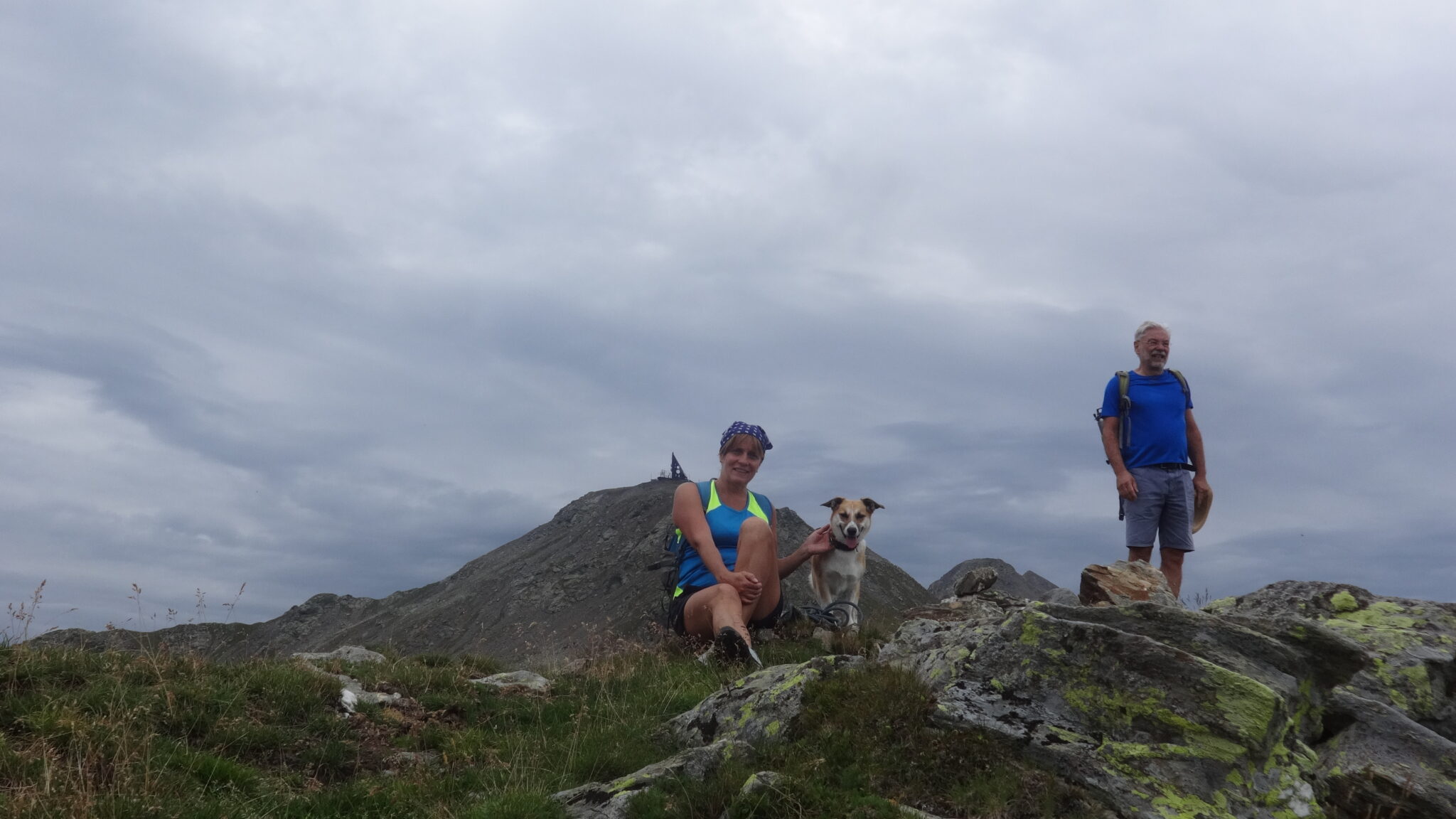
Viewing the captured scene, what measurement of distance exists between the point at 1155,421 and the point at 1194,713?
549 centimetres

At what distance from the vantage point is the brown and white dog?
33.9ft

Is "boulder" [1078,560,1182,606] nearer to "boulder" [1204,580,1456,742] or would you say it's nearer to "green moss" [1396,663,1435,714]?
"boulder" [1204,580,1456,742]

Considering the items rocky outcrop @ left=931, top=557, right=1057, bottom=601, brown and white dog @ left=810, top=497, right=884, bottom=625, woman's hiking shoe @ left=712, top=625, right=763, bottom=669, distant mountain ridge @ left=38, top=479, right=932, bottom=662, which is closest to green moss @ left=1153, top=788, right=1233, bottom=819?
woman's hiking shoe @ left=712, top=625, right=763, bottom=669

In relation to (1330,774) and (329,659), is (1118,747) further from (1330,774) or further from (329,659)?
(329,659)

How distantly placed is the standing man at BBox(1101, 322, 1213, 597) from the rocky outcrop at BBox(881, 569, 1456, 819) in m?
3.74

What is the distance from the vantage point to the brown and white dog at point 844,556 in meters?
10.3

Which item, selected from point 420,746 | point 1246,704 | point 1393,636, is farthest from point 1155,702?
point 420,746

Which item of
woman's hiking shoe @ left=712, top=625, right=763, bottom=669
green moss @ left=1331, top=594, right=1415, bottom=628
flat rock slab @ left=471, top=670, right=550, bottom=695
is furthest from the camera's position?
flat rock slab @ left=471, top=670, right=550, bottom=695

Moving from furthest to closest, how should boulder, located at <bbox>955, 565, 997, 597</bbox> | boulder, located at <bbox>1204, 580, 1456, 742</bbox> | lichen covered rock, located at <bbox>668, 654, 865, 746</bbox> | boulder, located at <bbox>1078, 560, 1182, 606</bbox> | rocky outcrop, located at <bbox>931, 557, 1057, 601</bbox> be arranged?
rocky outcrop, located at <bbox>931, 557, 1057, 601</bbox>, boulder, located at <bbox>955, 565, 997, 597</bbox>, boulder, located at <bbox>1078, 560, 1182, 606</bbox>, boulder, located at <bbox>1204, 580, 1456, 742</bbox>, lichen covered rock, located at <bbox>668, 654, 865, 746</bbox>

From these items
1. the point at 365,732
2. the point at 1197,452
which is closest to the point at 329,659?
the point at 365,732

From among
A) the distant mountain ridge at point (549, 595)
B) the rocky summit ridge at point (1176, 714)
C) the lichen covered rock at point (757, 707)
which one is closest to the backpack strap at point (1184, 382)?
the rocky summit ridge at point (1176, 714)

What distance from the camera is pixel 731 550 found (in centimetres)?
868

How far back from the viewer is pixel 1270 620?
5242 millimetres

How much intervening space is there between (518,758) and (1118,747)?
372 cm
